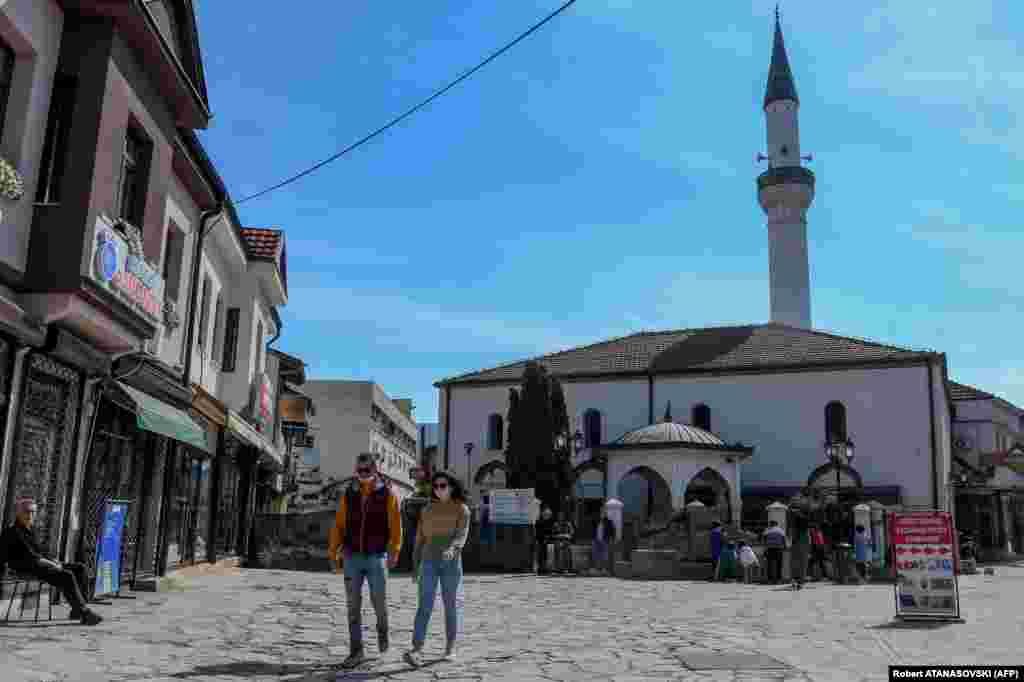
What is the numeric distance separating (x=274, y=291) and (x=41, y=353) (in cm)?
1214

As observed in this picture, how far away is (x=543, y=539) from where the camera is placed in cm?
2431

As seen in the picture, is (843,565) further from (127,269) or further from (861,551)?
(127,269)

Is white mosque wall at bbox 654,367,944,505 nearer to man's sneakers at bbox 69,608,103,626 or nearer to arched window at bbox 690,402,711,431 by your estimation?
arched window at bbox 690,402,711,431

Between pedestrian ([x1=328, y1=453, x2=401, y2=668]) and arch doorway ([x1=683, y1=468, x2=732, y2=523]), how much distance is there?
74.8ft

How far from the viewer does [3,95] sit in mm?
8695

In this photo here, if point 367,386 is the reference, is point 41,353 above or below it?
below

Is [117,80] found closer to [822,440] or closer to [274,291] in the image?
[274,291]

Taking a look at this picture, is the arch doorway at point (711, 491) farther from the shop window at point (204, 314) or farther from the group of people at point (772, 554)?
the shop window at point (204, 314)

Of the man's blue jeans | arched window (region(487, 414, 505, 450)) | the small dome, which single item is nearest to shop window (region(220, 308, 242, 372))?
the man's blue jeans

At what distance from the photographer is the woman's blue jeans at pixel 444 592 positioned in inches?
307

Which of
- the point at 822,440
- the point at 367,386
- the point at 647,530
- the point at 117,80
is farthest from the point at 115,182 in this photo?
the point at 367,386

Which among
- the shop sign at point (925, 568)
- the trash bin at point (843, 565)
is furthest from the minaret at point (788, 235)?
the shop sign at point (925, 568)

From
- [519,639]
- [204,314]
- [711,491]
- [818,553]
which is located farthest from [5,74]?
[711,491]

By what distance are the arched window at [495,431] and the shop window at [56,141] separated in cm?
3310
